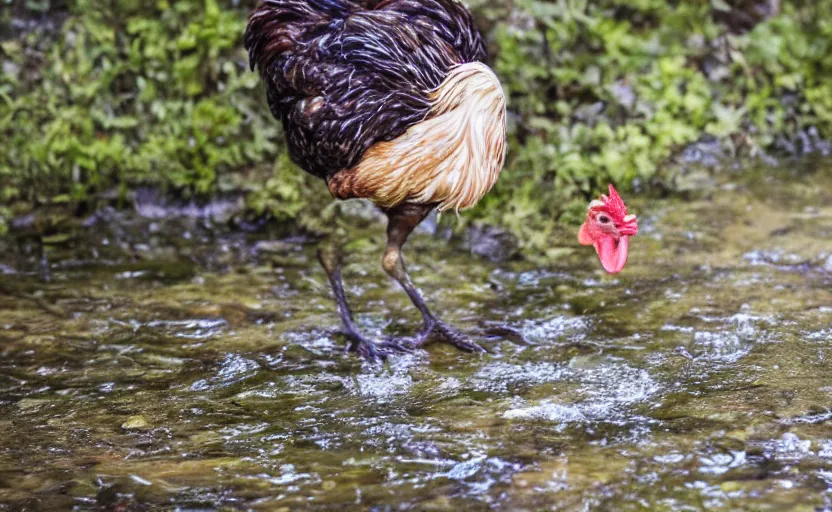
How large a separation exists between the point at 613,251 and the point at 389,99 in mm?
1199

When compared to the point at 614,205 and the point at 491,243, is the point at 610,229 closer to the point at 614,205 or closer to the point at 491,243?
the point at 614,205

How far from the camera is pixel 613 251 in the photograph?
13.7ft

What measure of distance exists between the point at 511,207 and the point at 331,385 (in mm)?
2539

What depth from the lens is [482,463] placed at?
10.8 feet

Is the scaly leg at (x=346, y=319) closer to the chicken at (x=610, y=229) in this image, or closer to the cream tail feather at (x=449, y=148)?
the cream tail feather at (x=449, y=148)

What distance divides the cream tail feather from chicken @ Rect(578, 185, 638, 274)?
513 millimetres

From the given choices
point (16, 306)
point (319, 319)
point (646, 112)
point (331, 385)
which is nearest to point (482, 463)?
point (331, 385)

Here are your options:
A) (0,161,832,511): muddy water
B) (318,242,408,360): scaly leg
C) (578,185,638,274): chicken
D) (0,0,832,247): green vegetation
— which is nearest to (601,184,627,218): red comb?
(578,185,638,274): chicken

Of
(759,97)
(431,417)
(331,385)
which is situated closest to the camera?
(431,417)

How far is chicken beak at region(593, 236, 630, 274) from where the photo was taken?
13.6ft

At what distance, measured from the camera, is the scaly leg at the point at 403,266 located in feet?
14.0

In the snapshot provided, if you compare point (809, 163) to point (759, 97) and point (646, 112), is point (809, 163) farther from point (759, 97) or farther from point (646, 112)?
point (646, 112)

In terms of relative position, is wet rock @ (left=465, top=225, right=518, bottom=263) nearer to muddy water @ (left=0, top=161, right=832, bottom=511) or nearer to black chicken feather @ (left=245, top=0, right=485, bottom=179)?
muddy water @ (left=0, top=161, right=832, bottom=511)

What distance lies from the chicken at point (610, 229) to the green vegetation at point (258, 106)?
199 cm
